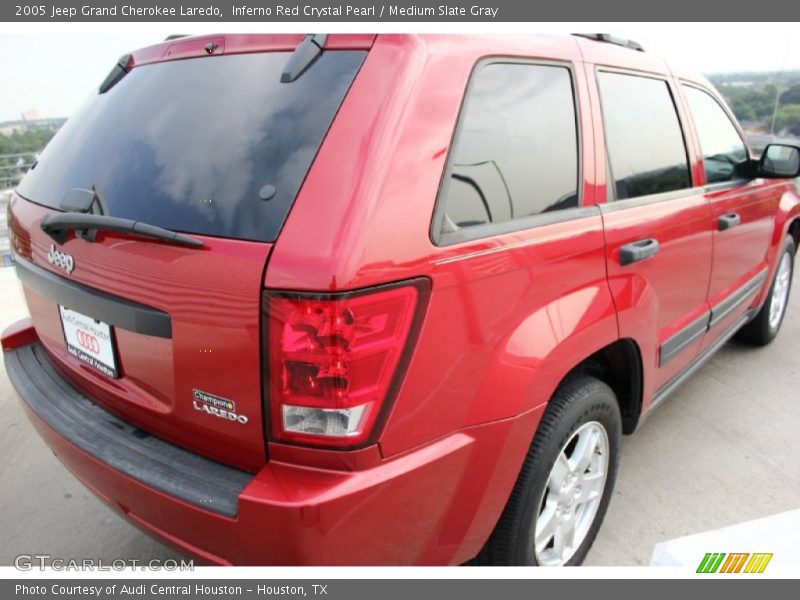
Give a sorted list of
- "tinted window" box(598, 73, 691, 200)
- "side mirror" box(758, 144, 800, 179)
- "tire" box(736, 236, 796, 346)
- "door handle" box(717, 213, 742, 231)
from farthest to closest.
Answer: "tire" box(736, 236, 796, 346), "side mirror" box(758, 144, 800, 179), "door handle" box(717, 213, 742, 231), "tinted window" box(598, 73, 691, 200)

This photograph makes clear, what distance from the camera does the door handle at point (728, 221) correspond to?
2748 mm

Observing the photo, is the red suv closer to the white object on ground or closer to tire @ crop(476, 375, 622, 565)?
tire @ crop(476, 375, 622, 565)

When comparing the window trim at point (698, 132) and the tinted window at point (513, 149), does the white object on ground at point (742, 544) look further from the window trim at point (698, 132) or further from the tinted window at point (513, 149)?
the window trim at point (698, 132)

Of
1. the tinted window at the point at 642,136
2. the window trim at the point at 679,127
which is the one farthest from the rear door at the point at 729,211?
the tinted window at the point at 642,136

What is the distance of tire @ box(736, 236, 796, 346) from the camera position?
399 cm

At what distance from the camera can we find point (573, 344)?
5.80 ft

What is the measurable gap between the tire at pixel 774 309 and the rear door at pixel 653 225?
1.57m

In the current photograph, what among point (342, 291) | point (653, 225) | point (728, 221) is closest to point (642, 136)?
point (653, 225)

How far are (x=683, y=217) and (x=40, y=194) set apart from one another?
8.14 feet

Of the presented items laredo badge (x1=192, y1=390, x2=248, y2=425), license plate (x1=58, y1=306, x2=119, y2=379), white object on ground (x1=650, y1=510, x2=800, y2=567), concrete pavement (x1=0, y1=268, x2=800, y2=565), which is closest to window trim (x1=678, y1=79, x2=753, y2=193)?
concrete pavement (x1=0, y1=268, x2=800, y2=565)

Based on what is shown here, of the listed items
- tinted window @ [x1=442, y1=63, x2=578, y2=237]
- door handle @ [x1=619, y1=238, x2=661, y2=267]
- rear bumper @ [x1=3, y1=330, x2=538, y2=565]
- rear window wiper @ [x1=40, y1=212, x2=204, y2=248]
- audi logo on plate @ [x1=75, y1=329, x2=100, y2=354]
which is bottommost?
rear bumper @ [x1=3, y1=330, x2=538, y2=565]

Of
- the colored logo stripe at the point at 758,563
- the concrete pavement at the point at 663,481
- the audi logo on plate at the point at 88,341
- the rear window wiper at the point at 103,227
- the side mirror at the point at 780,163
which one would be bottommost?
the concrete pavement at the point at 663,481

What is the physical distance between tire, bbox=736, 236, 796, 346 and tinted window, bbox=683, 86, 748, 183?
1075mm

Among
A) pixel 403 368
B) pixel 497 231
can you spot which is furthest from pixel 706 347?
pixel 403 368
